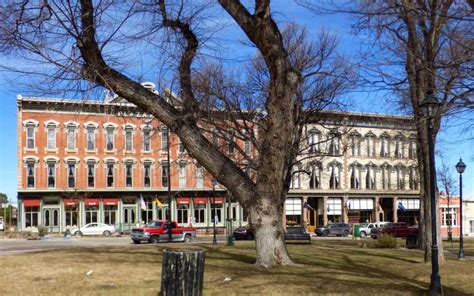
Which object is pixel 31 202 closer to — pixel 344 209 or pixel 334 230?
pixel 334 230

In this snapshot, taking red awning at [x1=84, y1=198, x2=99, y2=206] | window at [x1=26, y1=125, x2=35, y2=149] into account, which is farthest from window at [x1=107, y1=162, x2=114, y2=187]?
window at [x1=26, y1=125, x2=35, y2=149]

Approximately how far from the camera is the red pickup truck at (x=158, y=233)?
38719 millimetres

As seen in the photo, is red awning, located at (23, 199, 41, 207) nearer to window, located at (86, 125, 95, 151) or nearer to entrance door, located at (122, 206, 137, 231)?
window, located at (86, 125, 95, 151)

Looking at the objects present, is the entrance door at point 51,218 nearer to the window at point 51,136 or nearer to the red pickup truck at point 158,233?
the window at point 51,136

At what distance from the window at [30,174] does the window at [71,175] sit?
342 cm

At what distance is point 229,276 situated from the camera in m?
12.9

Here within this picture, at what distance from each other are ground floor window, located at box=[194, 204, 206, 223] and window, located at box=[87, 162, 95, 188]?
11610 mm

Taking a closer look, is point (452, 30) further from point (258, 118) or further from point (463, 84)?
point (258, 118)

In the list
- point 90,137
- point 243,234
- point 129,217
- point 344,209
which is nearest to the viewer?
point 243,234

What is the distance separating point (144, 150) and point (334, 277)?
51.4 metres

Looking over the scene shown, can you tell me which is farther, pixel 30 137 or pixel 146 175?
pixel 146 175

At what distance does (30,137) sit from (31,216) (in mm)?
7865

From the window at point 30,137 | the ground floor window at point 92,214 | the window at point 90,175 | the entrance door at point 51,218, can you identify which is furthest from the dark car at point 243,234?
the window at point 30,137

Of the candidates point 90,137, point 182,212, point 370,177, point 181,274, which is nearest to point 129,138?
point 90,137
